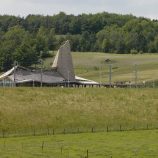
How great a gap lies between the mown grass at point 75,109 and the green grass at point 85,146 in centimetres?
785

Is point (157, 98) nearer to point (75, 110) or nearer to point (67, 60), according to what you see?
point (75, 110)

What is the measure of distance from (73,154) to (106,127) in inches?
1061

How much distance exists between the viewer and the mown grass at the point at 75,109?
280 ft

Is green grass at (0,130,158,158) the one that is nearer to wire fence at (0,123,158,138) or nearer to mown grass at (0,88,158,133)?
wire fence at (0,123,158,138)

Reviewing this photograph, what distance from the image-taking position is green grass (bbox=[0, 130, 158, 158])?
5838 cm

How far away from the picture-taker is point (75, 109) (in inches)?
3659

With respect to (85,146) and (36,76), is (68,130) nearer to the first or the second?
(85,146)

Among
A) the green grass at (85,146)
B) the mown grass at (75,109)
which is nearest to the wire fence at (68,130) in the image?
the mown grass at (75,109)

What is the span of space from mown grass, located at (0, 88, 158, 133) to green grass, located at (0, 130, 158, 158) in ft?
25.8

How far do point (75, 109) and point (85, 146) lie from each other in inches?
1082

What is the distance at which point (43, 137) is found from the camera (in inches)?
2926

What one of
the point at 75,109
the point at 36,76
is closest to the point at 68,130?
the point at 75,109

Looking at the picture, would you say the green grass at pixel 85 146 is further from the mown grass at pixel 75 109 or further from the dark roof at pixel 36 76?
the dark roof at pixel 36 76

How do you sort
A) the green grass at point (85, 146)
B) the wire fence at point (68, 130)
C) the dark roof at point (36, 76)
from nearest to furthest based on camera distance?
1. the green grass at point (85, 146)
2. the wire fence at point (68, 130)
3. the dark roof at point (36, 76)
